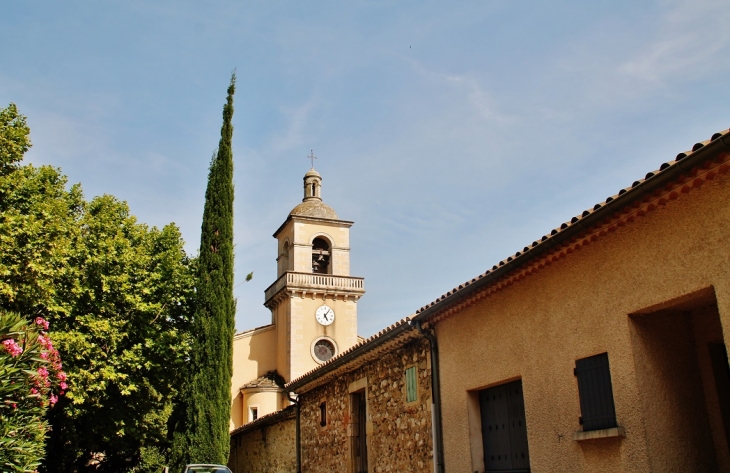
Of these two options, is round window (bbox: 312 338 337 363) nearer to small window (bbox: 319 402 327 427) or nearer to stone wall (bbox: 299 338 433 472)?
stone wall (bbox: 299 338 433 472)

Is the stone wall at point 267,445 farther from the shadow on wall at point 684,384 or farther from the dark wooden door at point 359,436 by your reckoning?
the shadow on wall at point 684,384

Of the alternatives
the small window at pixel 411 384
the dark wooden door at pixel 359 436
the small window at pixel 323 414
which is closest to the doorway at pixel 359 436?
the dark wooden door at pixel 359 436

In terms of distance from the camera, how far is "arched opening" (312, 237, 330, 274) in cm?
3400

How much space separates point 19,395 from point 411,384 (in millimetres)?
6130

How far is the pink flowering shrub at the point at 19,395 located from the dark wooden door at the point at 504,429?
606cm

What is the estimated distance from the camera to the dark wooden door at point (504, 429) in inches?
349

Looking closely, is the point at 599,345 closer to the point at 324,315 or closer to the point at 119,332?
the point at 119,332

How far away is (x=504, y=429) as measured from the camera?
30.4 ft

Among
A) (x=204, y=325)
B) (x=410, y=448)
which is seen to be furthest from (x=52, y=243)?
(x=410, y=448)

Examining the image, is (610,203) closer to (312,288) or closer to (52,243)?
(52,243)

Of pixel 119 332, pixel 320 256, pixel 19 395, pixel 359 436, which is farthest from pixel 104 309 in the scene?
pixel 320 256

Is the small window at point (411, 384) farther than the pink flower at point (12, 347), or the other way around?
the small window at point (411, 384)

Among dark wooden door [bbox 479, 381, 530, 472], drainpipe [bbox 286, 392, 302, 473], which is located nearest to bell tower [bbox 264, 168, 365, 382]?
drainpipe [bbox 286, 392, 302, 473]

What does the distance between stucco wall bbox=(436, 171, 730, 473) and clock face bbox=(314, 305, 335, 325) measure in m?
22.9
